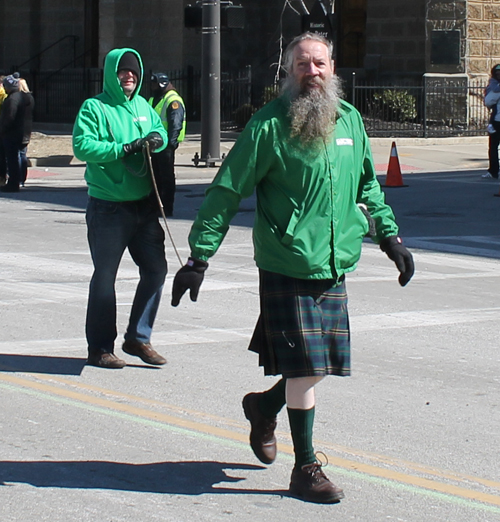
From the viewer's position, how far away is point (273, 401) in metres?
4.94

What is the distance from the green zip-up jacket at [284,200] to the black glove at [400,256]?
10.4 inches

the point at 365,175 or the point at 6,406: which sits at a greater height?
the point at 365,175

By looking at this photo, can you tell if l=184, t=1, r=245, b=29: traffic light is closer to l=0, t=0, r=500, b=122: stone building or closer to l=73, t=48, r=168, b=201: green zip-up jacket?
l=0, t=0, r=500, b=122: stone building

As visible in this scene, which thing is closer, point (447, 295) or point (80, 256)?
point (447, 295)

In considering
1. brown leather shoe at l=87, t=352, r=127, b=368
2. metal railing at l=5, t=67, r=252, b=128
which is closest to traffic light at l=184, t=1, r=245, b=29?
metal railing at l=5, t=67, r=252, b=128

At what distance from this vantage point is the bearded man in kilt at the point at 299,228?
461 centimetres

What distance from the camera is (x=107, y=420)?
5.77 meters

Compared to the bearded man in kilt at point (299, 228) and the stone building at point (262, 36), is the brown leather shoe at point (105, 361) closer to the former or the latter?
the bearded man in kilt at point (299, 228)

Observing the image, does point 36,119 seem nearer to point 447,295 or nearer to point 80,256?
point 80,256

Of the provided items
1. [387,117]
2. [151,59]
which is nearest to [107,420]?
[387,117]

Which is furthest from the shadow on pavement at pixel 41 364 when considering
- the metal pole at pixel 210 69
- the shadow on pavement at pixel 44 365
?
the metal pole at pixel 210 69

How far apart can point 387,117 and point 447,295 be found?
18.8 m

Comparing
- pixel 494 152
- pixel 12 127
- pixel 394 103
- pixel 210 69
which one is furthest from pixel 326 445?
pixel 394 103

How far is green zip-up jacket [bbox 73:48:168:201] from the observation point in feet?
22.0
